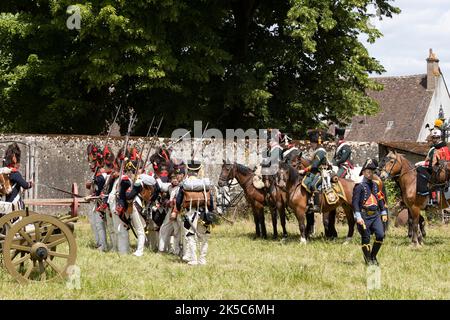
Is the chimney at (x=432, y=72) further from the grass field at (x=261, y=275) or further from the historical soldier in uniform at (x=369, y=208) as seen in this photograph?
the historical soldier in uniform at (x=369, y=208)

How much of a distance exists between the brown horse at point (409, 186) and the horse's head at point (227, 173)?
12.6 ft

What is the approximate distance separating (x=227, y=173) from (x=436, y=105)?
3164 cm

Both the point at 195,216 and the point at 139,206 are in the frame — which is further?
the point at 139,206

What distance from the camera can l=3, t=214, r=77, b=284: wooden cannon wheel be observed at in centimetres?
980

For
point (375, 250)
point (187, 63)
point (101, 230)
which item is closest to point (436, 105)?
point (187, 63)

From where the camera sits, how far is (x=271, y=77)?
2384cm

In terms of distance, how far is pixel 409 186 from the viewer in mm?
15727

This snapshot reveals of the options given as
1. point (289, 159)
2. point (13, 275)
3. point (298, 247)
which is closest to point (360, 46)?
point (289, 159)

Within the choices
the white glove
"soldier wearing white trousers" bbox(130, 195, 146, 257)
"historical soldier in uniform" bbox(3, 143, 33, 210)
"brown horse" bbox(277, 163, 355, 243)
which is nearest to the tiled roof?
"brown horse" bbox(277, 163, 355, 243)

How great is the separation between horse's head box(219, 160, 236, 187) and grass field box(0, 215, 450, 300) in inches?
75.4

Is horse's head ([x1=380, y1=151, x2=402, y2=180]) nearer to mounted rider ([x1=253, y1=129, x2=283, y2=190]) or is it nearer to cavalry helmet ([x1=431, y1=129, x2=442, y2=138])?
cavalry helmet ([x1=431, y1=129, x2=442, y2=138])

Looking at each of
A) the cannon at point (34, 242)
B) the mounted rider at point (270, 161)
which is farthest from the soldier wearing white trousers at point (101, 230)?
the mounted rider at point (270, 161)

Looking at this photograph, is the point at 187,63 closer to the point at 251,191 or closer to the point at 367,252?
the point at 251,191
